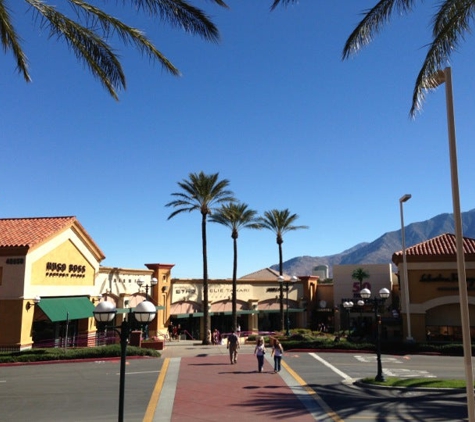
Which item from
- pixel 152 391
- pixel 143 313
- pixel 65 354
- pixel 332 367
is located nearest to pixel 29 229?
pixel 65 354

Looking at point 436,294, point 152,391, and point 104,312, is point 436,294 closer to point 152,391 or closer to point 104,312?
point 152,391

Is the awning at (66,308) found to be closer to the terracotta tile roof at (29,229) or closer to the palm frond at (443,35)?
the terracotta tile roof at (29,229)

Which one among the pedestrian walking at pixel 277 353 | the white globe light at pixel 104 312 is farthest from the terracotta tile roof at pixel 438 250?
the white globe light at pixel 104 312

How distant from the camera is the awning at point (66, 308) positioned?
87.8 ft

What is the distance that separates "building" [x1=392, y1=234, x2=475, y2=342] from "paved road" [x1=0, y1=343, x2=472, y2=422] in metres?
8.06

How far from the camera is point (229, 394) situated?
15.8 m

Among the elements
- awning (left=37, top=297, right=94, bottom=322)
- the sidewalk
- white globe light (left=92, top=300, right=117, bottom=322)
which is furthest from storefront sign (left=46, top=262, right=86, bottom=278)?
white globe light (left=92, top=300, right=117, bottom=322)

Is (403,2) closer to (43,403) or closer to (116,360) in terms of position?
(43,403)

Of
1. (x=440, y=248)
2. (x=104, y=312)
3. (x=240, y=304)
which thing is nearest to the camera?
(x=104, y=312)

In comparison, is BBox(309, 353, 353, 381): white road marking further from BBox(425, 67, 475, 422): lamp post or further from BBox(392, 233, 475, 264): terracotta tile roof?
BBox(392, 233, 475, 264): terracotta tile roof

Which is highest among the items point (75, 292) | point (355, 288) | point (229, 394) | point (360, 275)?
point (360, 275)

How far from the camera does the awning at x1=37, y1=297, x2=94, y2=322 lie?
1053 inches

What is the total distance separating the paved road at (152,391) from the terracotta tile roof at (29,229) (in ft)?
25.1

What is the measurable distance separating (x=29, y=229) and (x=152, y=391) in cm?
1827
